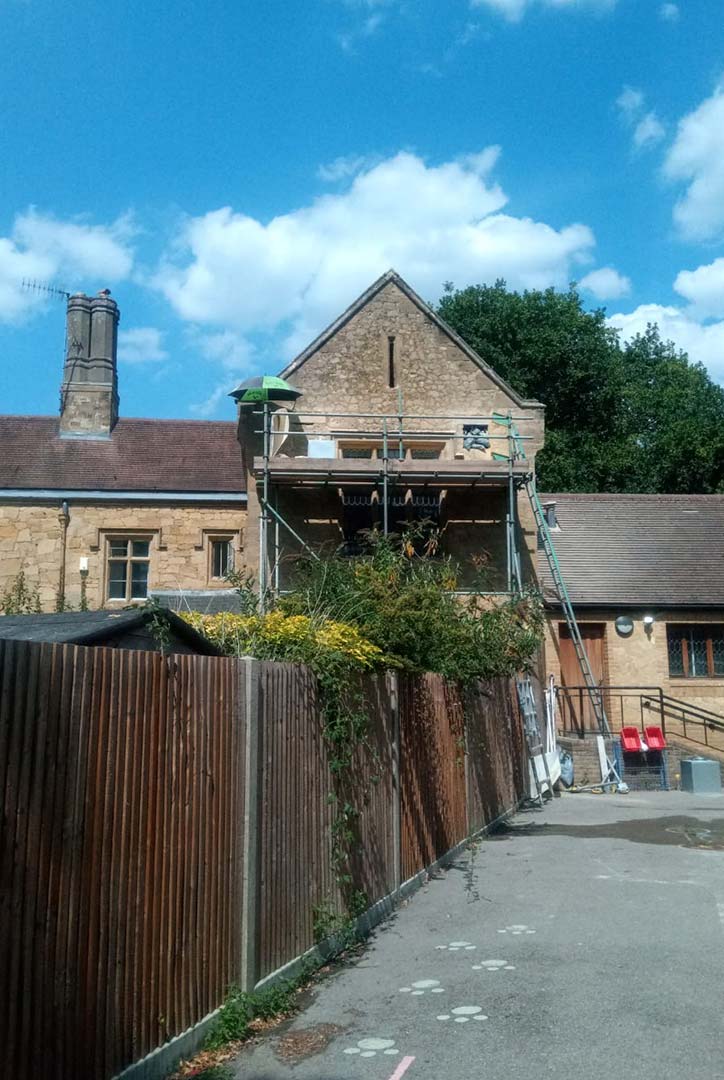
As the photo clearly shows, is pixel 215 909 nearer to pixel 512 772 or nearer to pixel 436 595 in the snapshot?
pixel 436 595

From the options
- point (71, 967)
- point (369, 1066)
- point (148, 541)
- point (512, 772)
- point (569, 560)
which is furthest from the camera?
point (569, 560)

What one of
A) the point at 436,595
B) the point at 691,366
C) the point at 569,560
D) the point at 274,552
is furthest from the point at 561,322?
the point at 436,595

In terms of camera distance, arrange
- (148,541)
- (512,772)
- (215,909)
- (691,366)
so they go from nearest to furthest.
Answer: (215,909)
(512,772)
(148,541)
(691,366)

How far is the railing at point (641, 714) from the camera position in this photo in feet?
76.9

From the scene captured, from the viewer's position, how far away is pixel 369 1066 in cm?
521

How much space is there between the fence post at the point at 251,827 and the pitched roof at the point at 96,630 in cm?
110

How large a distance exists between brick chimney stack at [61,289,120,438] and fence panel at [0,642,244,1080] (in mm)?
20997

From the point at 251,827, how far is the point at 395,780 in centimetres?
337

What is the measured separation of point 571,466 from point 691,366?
1180cm

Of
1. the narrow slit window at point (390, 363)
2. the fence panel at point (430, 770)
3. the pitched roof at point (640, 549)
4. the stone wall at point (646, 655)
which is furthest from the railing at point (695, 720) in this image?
the fence panel at point (430, 770)

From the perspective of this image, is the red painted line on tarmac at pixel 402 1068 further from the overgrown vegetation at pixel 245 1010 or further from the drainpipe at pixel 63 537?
the drainpipe at pixel 63 537

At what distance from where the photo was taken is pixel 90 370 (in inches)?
1025

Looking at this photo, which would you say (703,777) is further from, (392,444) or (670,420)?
(670,420)

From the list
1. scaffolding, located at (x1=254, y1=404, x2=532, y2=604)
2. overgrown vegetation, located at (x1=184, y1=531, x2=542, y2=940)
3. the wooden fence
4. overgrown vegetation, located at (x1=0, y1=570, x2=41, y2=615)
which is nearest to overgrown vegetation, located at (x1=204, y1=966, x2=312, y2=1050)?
the wooden fence
